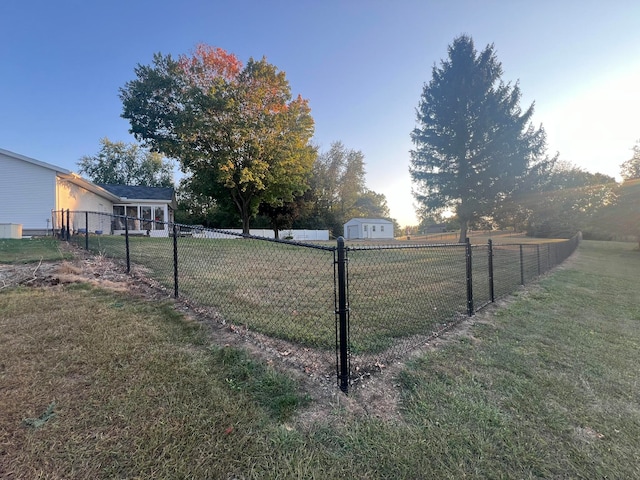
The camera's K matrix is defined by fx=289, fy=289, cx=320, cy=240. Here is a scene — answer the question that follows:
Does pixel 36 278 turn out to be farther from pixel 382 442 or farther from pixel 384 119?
pixel 384 119

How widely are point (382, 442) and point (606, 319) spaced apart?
195 inches

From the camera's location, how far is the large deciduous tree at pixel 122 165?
30.1m

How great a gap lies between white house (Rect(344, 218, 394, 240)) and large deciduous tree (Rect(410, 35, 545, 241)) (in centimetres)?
1496

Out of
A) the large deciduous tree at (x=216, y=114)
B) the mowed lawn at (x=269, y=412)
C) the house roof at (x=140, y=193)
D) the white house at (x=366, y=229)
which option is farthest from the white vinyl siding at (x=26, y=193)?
the white house at (x=366, y=229)

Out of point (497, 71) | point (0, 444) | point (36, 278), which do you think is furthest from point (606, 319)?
point (497, 71)

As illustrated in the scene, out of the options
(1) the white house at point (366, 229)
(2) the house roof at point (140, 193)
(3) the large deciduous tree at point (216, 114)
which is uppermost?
(3) the large deciduous tree at point (216, 114)

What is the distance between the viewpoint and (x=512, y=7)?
702 centimetres

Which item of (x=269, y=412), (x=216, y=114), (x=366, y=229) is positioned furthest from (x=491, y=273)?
(x=366, y=229)

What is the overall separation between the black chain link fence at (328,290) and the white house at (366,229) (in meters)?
26.8

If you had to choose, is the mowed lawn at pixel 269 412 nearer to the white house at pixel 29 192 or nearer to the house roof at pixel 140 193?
the white house at pixel 29 192

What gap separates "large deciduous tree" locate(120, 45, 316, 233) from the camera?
51.2 ft

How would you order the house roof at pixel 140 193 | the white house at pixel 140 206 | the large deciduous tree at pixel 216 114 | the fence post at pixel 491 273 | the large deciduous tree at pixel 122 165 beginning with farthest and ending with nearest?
the large deciduous tree at pixel 122 165 → the house roof at pixel 140 193 → the white house at pixel 140 206 → the large deciduous tree at pixel 216 114 → the fence post at pixel 491 273

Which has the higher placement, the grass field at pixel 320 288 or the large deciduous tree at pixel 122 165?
the large deciduous tree at pixel 122 165

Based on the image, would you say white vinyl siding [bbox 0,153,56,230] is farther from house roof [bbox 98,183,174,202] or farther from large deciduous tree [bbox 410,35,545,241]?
large deciduous tree [bbox 410,35,545,241]
